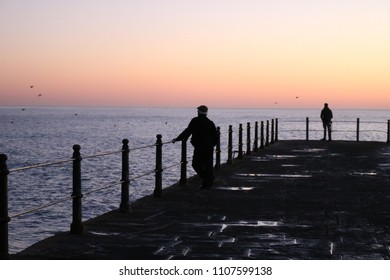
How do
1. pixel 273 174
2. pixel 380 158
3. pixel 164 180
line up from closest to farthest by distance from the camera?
pixel 273 174
pixel 380 158
pixel 164 180

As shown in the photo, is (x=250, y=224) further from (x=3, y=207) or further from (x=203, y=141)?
(x=203, y=141)

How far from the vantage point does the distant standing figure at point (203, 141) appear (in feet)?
51.2

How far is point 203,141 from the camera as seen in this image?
15672 mm

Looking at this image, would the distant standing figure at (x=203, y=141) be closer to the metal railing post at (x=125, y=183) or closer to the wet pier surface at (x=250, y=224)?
the wet pier surface at (x=250, y=224)

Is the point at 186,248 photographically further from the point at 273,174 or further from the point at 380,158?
the point at 380,158

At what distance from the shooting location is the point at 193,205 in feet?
42.9

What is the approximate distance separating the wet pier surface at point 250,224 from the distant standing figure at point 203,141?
1.31ft

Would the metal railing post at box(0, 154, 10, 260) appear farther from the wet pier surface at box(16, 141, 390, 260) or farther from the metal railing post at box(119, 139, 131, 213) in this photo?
the metal railing post at box(119, 139, 131, 213)

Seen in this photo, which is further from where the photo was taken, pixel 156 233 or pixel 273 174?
pixel 273 174

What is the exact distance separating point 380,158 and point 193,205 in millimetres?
14688

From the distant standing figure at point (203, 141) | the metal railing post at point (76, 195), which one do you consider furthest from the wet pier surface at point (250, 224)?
the distant standing figure at point (203, 141)

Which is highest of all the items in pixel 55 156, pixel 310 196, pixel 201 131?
pixel 201 131

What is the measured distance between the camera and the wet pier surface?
27.9 ft

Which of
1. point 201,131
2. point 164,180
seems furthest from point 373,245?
point 164,180
